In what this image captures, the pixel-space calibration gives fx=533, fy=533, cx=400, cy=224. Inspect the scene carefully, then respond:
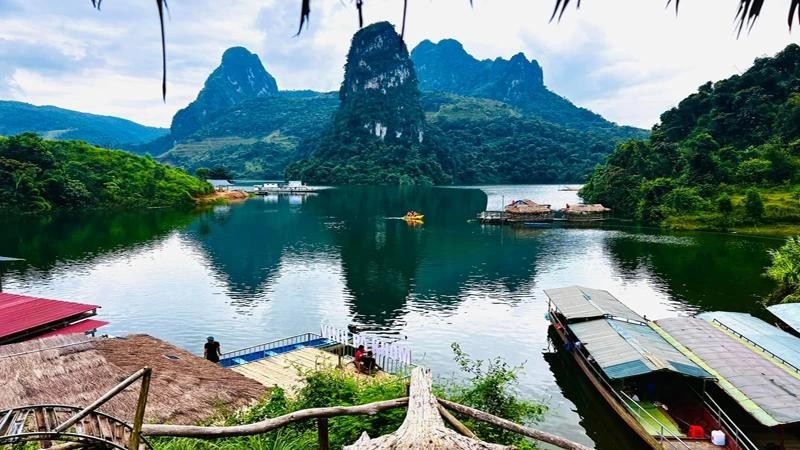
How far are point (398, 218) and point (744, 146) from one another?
4392 centimetres

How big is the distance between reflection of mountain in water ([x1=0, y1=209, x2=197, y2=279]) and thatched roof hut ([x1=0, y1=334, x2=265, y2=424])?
82.0 ft

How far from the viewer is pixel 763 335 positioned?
62.0ft

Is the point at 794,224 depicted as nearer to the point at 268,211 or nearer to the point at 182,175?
the point at 268,211

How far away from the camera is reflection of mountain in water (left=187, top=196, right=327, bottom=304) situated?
116 feet

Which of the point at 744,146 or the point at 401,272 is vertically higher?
the point at 744,146

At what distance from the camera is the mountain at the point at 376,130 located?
141m

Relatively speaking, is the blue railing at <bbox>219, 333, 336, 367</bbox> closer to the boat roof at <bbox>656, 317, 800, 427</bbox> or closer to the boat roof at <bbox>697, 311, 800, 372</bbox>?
the boat roof at <bbox>656, 317, 800, 427</bbox>

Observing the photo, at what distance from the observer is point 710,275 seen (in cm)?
3566

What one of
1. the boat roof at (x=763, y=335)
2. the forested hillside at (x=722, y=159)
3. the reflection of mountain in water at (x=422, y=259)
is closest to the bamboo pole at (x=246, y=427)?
the boat roof at (x=763, y=335)

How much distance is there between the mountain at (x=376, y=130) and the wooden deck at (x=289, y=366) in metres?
110

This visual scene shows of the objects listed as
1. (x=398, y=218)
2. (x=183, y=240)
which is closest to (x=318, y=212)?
(x=398, y=218)

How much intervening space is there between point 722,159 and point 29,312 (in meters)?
66.4

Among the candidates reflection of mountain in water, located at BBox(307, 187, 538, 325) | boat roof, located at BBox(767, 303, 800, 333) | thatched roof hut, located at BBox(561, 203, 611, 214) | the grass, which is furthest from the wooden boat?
thatched roof hut, located at BBox(561, 203, 611, 214)

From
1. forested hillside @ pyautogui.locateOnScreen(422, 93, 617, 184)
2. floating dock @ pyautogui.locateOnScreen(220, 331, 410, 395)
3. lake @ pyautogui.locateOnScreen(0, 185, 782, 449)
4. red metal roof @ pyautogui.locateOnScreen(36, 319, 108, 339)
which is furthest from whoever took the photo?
forested hillside @ pyautogui.locateOnScreen(422, 93, 617, 184)
